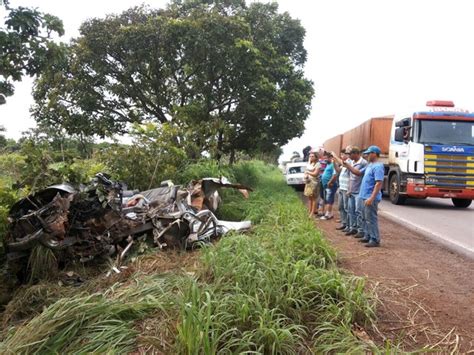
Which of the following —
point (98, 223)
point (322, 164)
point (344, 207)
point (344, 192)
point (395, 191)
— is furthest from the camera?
point (395, 191)

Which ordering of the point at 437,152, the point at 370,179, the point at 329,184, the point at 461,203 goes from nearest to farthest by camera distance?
the point at 370,179
the point at 329,184
the point at 437,152
the point at 461,203

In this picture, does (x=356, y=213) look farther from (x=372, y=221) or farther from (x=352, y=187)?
(x=372, y=221)

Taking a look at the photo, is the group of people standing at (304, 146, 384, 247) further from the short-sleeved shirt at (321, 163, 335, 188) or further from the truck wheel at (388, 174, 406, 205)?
the truck wheel at (388, 174, 406, 205)

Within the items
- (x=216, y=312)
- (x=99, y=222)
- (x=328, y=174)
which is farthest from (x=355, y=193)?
(x=216, y=312)

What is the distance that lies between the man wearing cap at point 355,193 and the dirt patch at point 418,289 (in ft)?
1.05

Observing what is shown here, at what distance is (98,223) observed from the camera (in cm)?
528

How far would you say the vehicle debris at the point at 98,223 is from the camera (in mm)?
4617

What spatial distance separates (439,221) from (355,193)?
12.3 feet

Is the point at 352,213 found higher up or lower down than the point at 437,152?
lower down

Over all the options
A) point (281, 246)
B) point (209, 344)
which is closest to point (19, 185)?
point (281, 246)

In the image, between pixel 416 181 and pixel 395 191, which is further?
pixel 395 191

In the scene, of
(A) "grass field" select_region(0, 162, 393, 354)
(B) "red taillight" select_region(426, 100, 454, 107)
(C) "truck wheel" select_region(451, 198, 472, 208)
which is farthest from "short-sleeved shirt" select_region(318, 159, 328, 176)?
(C) "truck wheel" select_region(451, 198, 472, 208)

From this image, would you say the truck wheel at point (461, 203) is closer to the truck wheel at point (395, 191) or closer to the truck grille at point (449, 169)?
the truck grille at point (449, 169)

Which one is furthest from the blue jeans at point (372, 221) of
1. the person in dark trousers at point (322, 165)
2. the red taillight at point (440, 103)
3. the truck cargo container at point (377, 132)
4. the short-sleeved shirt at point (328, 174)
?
the truck cargo container at point (377, 132)
